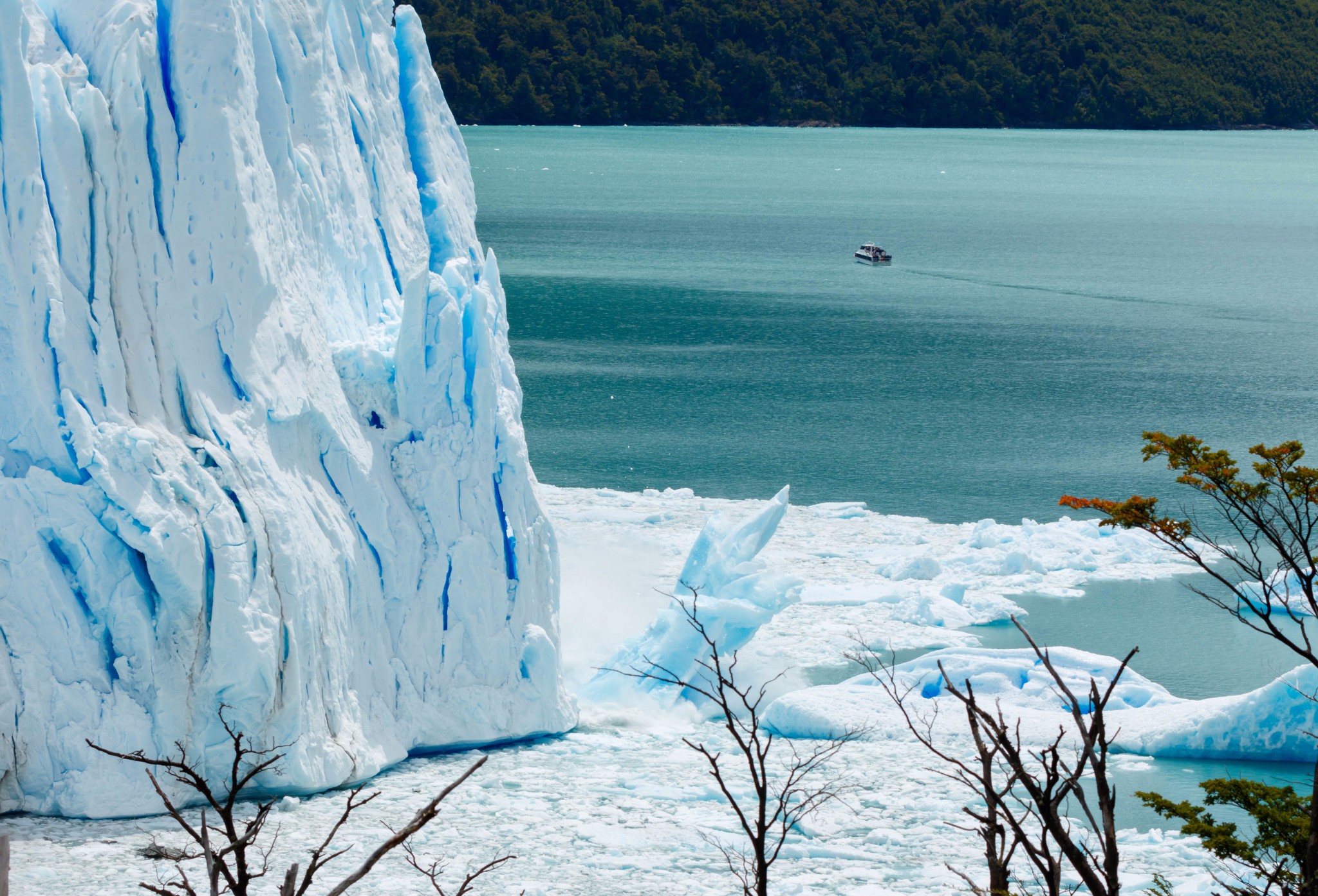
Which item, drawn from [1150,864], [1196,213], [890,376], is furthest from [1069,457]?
[1196,213]

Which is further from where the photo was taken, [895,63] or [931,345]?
[895,63]

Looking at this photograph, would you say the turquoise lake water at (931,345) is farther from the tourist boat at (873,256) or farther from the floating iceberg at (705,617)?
the floating iceberg at (705,617)

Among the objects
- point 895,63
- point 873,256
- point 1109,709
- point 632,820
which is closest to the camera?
point 632,820

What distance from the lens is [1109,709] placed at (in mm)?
13891

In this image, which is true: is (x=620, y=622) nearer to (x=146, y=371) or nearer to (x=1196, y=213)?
(x=146, y=371)

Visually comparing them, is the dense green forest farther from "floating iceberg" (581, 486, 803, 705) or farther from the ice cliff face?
the ice cliff face

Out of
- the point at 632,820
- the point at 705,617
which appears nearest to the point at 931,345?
the point at 705,617

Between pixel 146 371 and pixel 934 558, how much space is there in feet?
34.6

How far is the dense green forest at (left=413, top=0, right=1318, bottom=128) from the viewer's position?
106250 millimetres

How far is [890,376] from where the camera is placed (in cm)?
3241

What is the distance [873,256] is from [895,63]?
68509 mm

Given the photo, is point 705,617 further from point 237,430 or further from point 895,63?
point 895,63

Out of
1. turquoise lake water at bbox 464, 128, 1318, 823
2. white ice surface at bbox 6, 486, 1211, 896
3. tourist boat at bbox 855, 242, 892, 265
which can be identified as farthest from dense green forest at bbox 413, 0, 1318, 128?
white ice surface at bbox 6, 486, 1211, 896

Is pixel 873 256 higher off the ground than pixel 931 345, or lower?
higher
